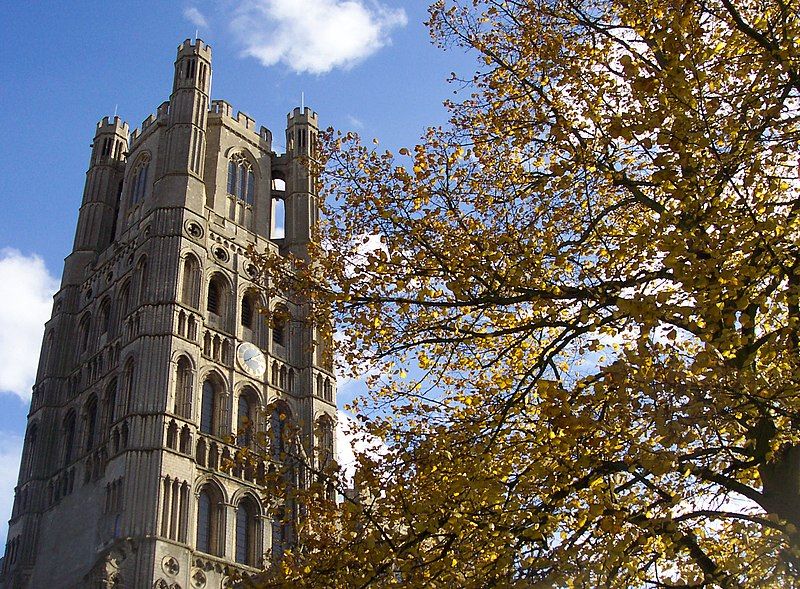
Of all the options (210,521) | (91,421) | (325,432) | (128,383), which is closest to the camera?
(210,521)

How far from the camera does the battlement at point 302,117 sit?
53406 millimetres

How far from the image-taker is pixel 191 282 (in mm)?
40812

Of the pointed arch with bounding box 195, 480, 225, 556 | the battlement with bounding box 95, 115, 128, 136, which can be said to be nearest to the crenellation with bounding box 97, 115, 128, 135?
the battlement with bounding box 95, 115, 128, 136

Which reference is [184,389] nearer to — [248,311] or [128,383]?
[128,383]

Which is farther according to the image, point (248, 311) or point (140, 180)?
point (140, 180)

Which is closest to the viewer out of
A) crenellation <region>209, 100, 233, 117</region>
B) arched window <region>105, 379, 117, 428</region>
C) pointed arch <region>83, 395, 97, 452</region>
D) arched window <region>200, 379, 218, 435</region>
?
arched window <region>200, 379, 218, 435</region>

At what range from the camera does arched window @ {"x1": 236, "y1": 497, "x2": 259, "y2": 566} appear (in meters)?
36.5

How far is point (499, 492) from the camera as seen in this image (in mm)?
9047

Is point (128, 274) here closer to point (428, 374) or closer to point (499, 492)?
point (428, 374)

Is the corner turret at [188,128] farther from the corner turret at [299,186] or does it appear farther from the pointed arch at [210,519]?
the pointed arch at [210,519]

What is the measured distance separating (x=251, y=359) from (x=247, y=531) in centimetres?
826

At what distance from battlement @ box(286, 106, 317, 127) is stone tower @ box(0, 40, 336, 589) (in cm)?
15

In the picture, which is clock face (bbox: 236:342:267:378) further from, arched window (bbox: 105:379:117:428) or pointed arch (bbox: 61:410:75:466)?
pointed arch (bbox: 61:410:75:466)

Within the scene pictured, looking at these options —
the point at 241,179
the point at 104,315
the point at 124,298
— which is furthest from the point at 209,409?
the point at 241,179
